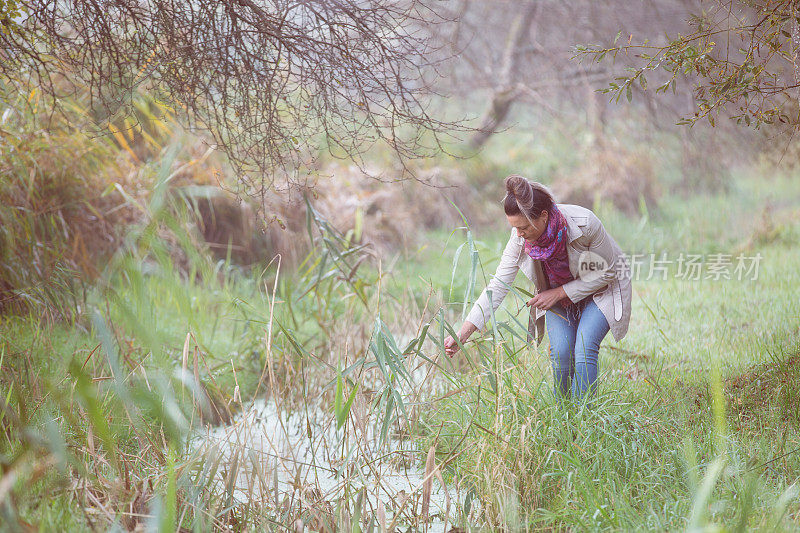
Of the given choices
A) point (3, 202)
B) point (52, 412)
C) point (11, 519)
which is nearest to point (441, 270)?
point (3, 202)

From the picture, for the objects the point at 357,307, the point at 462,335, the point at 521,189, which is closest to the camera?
the point at 521,189

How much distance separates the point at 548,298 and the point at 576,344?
0.79 ft

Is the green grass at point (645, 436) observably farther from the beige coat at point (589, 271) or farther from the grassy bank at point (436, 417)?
the beige coat at point (589, 271)

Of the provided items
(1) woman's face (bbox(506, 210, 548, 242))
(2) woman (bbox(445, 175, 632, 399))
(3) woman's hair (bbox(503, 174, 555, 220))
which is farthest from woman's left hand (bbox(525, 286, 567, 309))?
(3) woman's hair (bbox(503, 174, 555, 220))

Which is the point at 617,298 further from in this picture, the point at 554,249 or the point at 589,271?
the point at 554,249

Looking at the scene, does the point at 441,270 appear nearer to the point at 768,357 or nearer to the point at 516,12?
the point at 768,357

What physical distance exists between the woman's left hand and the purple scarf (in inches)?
3.0

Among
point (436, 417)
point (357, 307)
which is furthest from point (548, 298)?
point (357, 307)

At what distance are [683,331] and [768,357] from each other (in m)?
0.79

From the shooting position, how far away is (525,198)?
2934 millimetres

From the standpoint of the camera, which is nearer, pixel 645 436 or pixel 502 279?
pixel 645 436

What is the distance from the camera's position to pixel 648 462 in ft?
9.14

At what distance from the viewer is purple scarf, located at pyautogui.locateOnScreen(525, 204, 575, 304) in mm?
3062

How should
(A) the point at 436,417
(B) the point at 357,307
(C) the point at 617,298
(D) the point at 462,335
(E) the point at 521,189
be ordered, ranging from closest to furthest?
(E) the point at 521,189, (D) the point at 462,335, (C) the point at 617,298, (A) the point at 436,417, (B) the point at 357,307
